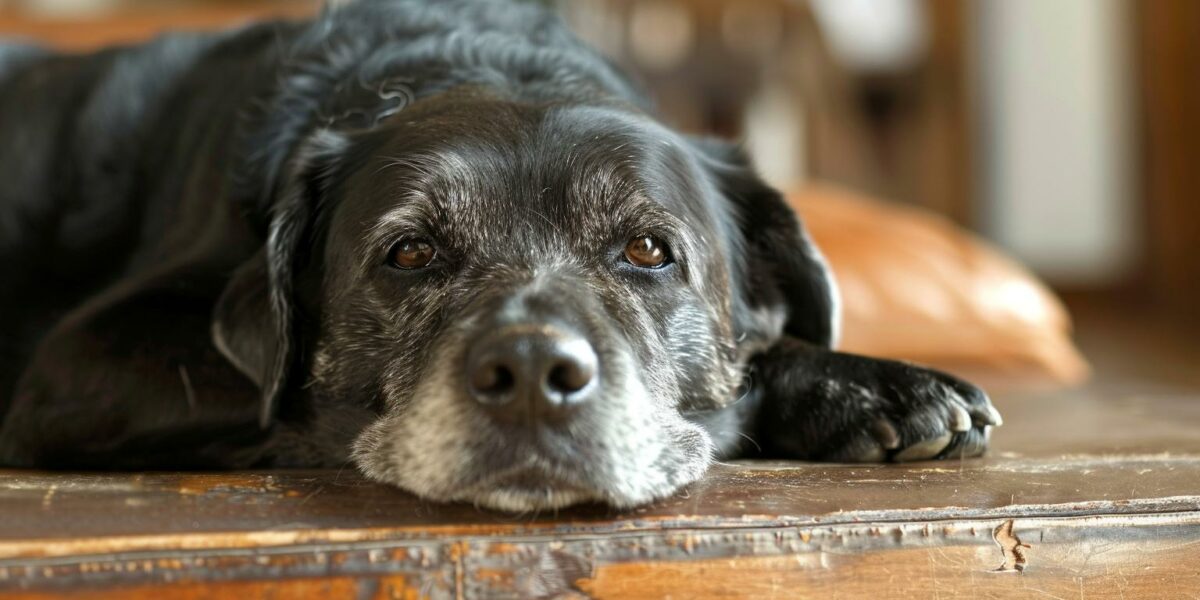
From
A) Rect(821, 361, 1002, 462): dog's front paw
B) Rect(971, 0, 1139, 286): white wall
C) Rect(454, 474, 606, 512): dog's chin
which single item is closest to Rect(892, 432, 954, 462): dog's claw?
Rect(821, 361, 1002, 462): dog's front paw

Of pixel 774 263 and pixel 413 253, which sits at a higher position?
pixel 774 263

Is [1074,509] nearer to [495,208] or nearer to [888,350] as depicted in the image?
[495,208]

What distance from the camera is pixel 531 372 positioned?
1.62 metres

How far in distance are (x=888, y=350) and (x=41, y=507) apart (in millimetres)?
2661

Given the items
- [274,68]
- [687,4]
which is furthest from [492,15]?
[687,4]

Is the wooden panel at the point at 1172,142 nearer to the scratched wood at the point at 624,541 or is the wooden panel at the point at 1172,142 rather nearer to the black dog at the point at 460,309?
the black dog at the point at 460,309

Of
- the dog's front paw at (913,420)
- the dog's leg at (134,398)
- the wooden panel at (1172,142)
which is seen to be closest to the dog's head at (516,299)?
the dog's leg at (134,398)

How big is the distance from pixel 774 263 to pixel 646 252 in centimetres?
48

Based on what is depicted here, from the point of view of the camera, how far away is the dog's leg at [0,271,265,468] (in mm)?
2193

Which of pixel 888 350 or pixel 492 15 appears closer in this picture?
pixel 492 15

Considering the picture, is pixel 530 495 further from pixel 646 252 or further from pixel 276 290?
pixel 276 290

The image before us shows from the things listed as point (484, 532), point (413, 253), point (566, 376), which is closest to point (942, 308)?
point (413, 253)

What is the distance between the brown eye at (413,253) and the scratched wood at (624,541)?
46 centimetres

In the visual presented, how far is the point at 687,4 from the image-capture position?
7.30 metres
